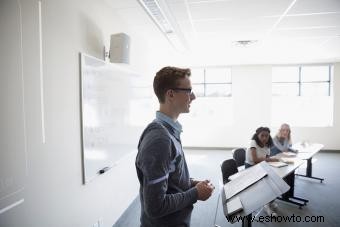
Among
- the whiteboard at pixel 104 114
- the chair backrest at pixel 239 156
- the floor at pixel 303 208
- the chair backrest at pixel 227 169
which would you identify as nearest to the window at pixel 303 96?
the floor at pixel 303 208

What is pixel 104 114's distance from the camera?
252 cm

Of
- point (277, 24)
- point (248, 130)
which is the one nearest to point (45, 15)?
point (277, 24)

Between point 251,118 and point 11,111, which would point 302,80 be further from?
point 11,111

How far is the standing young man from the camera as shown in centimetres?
96

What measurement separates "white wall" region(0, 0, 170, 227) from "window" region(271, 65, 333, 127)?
246 inches

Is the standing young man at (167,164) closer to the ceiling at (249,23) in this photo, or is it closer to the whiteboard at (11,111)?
the whiteboard at (11,111)

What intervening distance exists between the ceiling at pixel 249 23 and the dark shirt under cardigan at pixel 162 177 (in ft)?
6.13

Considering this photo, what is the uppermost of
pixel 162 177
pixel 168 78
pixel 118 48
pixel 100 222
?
pixel 118 48

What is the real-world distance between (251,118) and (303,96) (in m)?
1.70

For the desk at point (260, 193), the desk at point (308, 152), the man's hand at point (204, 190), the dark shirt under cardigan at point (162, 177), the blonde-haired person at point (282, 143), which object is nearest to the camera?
the dark shirt under cardigan at point (162, 177)

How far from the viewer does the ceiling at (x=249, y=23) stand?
2686 millimetres

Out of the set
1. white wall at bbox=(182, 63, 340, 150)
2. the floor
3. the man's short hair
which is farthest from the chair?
white wall at bbox=(182, 63, 340, 150)

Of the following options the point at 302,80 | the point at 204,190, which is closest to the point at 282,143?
the point at 204,190

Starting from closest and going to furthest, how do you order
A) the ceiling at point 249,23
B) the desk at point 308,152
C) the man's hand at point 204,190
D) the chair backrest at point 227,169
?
the man's hand at point 204,190 < the ceiling at point 249,23 < the chair backrest at point 227,169 < the desk at point 308,152
